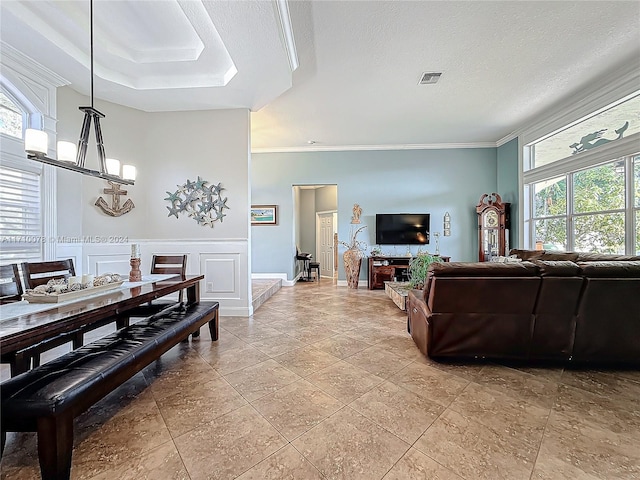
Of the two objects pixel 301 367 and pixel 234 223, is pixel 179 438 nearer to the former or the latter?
pixel 301 367

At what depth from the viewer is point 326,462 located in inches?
55.5

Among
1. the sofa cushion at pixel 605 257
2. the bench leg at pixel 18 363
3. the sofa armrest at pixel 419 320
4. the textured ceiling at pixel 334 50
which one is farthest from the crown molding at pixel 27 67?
the sofa cushion at pixel 605 257

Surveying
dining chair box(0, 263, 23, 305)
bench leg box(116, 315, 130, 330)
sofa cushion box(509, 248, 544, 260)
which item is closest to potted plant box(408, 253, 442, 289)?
sofa cushion box(509, 248, 544, 260)

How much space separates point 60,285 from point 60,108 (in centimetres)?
266

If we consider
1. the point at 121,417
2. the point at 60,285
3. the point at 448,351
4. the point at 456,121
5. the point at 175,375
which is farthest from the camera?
the point at 456,121

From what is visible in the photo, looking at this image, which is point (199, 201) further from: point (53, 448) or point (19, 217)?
point (53, 448)

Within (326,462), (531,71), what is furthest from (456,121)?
(326,462)

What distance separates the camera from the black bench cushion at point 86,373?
1.25 meters

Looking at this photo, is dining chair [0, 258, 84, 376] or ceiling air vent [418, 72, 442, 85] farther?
ceiling air vent [418, 72, 442, 85]

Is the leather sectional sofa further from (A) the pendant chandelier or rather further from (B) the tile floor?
(A) the pendant chandelier

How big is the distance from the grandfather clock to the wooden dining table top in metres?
6.08

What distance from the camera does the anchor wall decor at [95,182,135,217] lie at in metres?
3.78

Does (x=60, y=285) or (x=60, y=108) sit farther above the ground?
(x=60, y=108)

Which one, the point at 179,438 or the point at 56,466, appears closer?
the point at 56,466
